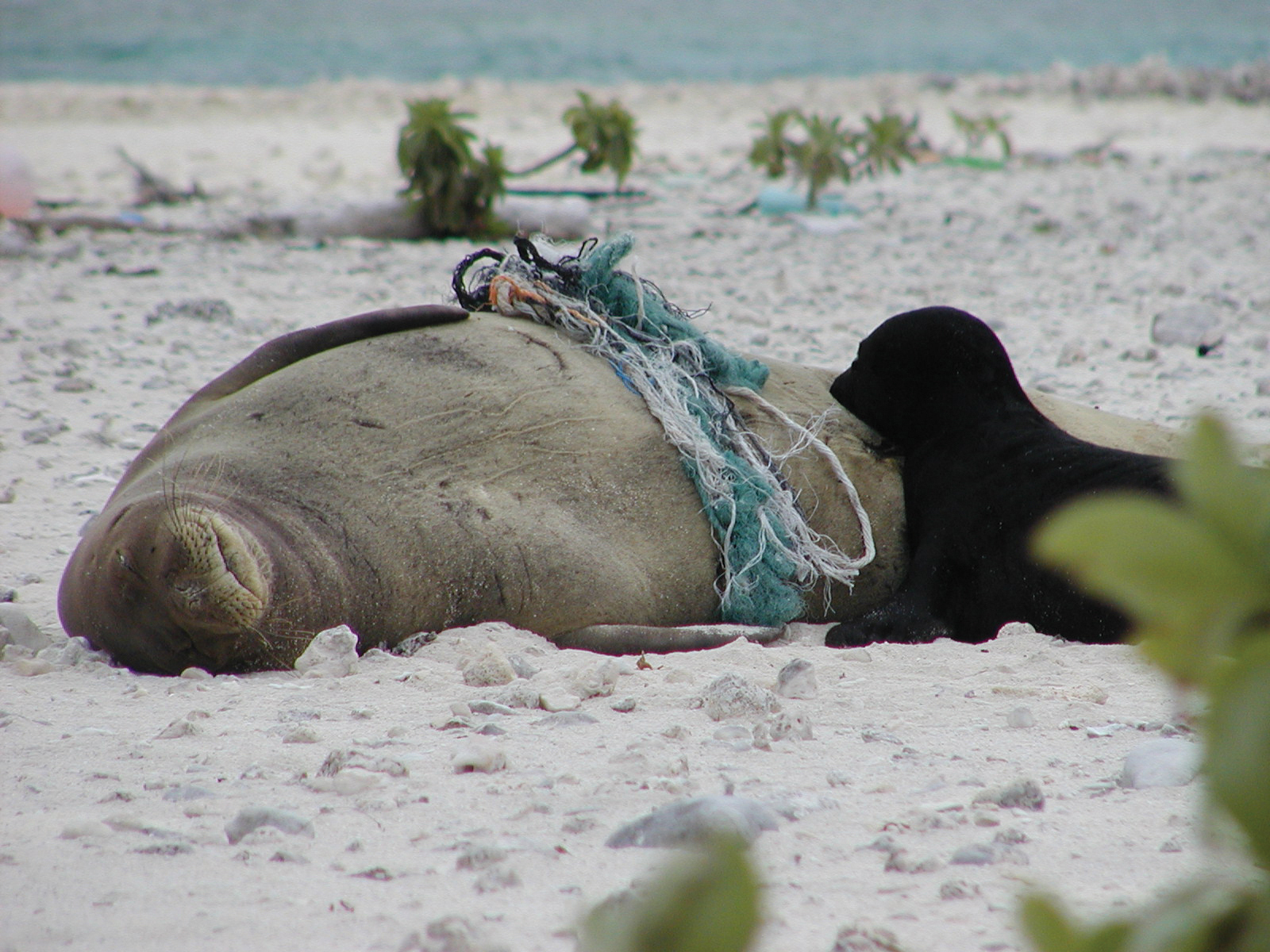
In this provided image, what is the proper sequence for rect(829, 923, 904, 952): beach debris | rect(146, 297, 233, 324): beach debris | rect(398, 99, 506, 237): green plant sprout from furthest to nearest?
rect(398, 99, 506, 237): green plant sprout
rect(146, 297, 233, 324): beach debris
rect(829, 923, 904, 952): beach debris

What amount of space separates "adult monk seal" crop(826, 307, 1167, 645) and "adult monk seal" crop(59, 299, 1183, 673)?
127 millimetres

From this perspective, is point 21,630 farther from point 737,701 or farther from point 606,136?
point 606,136

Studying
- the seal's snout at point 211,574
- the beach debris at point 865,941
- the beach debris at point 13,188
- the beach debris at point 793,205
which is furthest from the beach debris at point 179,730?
the beach debris at point 793,205

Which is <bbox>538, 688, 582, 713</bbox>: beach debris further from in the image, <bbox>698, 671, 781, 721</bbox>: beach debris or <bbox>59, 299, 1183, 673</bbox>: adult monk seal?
<bbox>59, 299, 1183, 673</bbox>: adult monk seal

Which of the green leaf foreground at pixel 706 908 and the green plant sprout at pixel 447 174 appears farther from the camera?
the green plant sprout at pixel 447 174

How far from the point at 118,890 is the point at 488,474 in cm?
174

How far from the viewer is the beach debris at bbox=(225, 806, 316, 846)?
1.91 meters

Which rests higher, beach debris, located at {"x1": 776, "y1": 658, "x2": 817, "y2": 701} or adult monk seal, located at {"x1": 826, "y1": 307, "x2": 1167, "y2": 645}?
adult monk seal, located at {"x1": 826, "y1": 307, "x2": 1167, "y2": 645}

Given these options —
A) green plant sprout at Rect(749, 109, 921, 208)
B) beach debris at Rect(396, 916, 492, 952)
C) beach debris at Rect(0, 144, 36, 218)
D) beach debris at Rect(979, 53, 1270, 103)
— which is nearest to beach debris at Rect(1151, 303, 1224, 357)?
green plant sprout at Rect(749, 109, 921, 208)

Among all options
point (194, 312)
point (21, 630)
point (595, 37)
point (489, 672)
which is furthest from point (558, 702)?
point (595, 37)

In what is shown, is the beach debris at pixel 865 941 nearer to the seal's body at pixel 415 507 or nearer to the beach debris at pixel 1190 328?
the seal's body at pixel 415 507

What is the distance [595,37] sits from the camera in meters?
42.2

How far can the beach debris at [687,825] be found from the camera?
6.11ft

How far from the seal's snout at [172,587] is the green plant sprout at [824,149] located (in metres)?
7.93
